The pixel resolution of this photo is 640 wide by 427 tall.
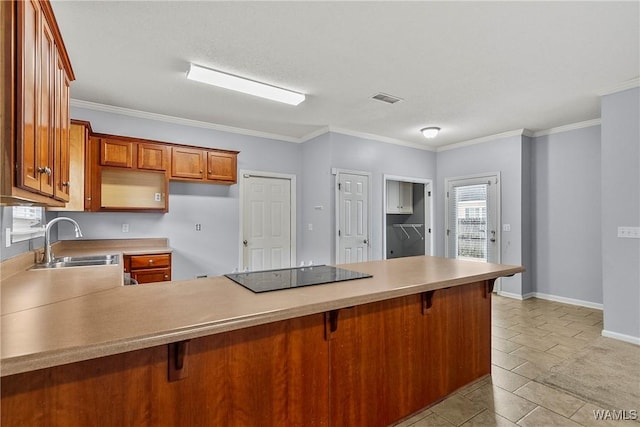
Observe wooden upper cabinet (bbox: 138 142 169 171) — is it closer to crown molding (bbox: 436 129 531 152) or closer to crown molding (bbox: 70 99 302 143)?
crown molding (bbox: 70 99 302 143)

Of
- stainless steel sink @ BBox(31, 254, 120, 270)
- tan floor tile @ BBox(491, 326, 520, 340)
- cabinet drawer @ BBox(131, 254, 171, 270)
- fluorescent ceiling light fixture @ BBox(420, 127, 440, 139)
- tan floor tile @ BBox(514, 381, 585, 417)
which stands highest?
fluorescent ceiling light fixture @ BBox(420, 127, 440, 139)

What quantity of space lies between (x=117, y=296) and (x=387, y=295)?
1288 millimetres

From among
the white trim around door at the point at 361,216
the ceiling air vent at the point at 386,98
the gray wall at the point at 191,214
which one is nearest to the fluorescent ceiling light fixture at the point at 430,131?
the white trim around door at the point at 361,216

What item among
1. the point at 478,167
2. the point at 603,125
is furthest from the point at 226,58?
the point at 478,167

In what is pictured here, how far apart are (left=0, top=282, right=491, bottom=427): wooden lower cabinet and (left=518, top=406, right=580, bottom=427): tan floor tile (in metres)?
0.43

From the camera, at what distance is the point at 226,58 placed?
2812 mm

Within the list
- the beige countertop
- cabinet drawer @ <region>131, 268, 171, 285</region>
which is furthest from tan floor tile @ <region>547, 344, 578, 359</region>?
cabinet drawer @ <region>131, 268, 171, 285</region>

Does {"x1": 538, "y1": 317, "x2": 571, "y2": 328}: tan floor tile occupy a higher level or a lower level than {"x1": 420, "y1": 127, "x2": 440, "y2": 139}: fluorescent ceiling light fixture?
lower

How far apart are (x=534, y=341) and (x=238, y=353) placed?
3.29 meters

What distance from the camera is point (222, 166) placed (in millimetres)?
4531

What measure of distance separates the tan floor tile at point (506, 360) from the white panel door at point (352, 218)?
242 cm

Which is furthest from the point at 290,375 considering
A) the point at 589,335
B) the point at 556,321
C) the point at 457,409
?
the point at 556,321

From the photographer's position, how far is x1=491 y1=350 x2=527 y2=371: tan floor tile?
277cm

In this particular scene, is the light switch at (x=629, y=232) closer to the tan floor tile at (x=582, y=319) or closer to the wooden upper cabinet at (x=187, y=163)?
the tan floor tile at (x=582, y=319)
